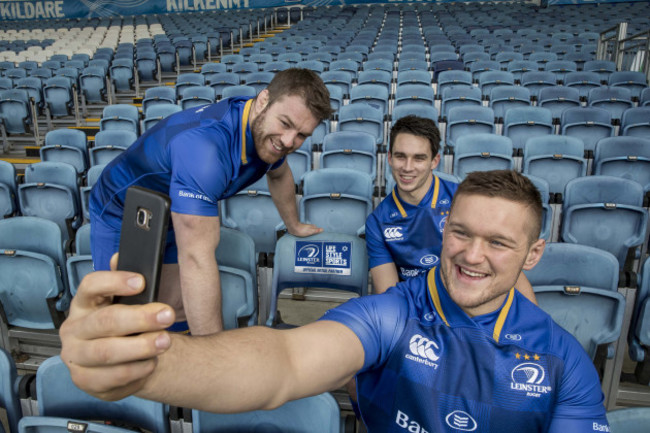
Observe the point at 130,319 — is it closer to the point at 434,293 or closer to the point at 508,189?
the point at 434,293

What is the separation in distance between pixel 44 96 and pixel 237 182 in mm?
7717

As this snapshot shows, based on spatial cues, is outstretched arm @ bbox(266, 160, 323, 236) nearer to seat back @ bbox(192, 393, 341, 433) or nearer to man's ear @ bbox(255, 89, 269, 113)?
man's ear @ bbox(255, 89, 269, 113)

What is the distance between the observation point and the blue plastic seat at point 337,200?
3.41 meters

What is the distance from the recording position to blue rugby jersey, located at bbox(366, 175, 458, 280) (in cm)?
222

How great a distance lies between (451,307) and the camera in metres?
1.29

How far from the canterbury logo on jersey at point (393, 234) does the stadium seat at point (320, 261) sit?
1.07ft

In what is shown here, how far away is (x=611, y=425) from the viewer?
132 centimetres

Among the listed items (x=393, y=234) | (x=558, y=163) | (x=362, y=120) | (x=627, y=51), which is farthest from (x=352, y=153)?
(x=627, y=51)

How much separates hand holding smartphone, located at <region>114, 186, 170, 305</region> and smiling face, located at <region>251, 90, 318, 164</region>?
117 centimetres

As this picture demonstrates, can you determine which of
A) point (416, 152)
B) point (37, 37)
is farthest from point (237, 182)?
point (37, 37)

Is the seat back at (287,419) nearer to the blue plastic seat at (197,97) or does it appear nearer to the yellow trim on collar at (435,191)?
the yellow trim on collar at (435,191)

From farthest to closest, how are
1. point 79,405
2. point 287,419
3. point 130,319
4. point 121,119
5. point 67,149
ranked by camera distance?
1. point 121,119
2. point 67,149
3. point 79,405
4. point 287,419
5. point 130,319

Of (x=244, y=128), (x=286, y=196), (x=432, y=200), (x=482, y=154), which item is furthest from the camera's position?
(x=482, y=154)

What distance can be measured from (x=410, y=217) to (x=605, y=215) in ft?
6.39
